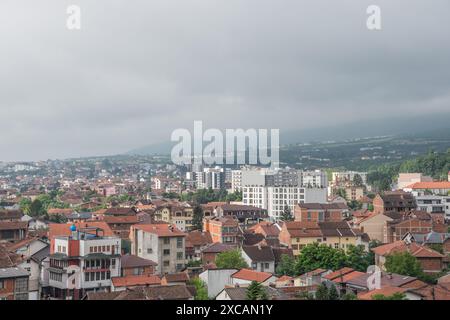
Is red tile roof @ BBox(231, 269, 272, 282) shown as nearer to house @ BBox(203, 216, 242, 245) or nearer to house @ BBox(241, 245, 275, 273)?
house @ BBox(241, 245, 275, 273)

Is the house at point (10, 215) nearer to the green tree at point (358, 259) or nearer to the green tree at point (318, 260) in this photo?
the green tree at point (358, 259)

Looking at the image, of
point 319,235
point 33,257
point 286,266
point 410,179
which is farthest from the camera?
point 410,179

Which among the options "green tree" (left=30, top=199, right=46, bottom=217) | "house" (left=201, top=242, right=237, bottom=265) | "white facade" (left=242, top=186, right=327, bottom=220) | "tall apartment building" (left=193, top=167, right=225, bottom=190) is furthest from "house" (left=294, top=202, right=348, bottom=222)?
"tall apartment building" (left=193, top=167, right=225, bottom=190)

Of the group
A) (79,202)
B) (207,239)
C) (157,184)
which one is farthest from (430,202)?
(157,184)

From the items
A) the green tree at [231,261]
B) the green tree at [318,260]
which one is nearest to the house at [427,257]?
the green tree at [318,260]

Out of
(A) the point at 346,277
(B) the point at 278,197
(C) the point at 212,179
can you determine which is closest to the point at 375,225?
(A) the point at 346,277

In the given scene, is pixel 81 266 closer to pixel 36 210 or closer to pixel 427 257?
pixel 427 257
